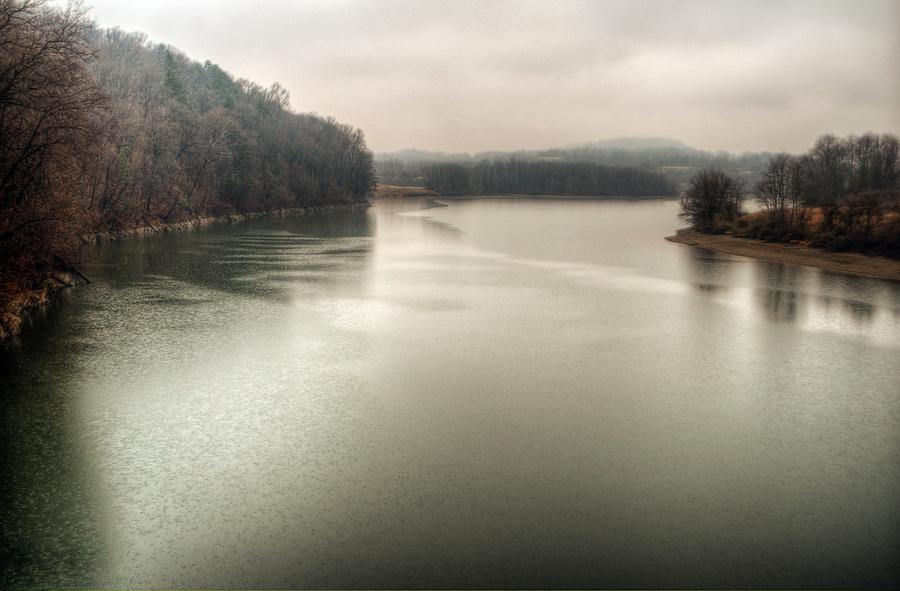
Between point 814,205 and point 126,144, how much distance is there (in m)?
48.4

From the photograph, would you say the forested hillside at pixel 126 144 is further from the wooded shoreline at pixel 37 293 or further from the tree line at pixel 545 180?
the tree line at pixel 545 180

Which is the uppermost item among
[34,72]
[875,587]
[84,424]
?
[34,72]

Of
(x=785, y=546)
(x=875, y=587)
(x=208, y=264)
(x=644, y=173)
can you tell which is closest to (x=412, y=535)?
(x=785, y=546)

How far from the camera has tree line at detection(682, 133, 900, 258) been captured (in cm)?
3369

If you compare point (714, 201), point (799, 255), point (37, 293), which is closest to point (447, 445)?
point (37, 293)

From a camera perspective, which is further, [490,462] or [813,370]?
[813,370]

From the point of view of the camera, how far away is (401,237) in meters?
45.8

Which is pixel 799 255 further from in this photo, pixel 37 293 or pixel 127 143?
pixel 127 143

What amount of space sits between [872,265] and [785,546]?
2960 centimetres

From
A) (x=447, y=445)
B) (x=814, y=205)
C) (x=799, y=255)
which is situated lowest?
(x=447, y=445)

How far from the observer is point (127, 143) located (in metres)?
43.5

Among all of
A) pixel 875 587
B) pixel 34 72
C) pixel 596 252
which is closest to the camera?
pixel 875 587

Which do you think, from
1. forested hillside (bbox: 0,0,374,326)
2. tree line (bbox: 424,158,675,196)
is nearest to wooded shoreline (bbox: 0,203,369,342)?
forested hillside (bbox: 0,0,374,326)

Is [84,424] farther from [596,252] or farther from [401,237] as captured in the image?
[401,237]
